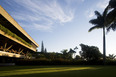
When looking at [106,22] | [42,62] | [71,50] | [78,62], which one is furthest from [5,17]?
[71,50]

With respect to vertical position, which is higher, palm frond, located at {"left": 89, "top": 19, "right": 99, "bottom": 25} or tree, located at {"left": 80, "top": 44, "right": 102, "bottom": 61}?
palm frond, located at {"left": 89, "top": 19, "right": 99, "bottom": 25}

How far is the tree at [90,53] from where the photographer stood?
23234 millimetres

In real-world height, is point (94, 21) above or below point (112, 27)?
above

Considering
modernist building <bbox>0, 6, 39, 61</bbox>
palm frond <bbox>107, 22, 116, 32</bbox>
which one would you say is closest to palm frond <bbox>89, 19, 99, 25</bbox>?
palm frond <bbox>107, 22, 116, 32</bbox>

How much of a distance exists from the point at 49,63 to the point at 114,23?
1505 centimetres

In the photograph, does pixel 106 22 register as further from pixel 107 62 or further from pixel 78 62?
pixel 78 62

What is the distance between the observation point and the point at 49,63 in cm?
2025

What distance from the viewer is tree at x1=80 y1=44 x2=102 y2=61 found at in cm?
2323

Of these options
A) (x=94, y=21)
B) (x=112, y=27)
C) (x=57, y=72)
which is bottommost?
(x=57, y=72)

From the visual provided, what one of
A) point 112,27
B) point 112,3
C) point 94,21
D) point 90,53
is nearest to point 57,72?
point 112,3

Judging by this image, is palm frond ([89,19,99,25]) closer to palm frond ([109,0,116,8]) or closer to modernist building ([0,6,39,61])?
palm frond ([109,0,116,8])

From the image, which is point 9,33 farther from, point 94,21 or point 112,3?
point 94,21

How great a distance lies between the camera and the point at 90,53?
2400 centimetres

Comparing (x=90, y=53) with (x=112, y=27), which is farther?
(x=90, y=53)
